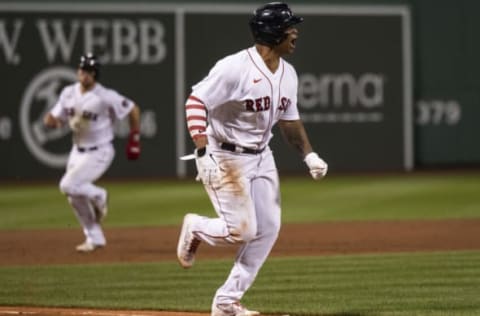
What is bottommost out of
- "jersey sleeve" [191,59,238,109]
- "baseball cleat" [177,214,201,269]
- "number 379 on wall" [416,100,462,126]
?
"number 379 on wall" [416,100,462,126]

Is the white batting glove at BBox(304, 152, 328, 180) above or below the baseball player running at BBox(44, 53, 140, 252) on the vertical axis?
above

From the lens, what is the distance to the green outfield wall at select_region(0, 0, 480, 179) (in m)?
20.2

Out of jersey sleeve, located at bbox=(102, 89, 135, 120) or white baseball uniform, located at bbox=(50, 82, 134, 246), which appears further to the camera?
jersey sleeve, located at bbox=(102, 89, 135, 120)

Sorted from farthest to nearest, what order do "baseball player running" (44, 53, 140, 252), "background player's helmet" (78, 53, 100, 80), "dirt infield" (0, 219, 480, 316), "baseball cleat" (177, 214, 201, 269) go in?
"baseball player running" (44, 53, 140, 252)
"background player's helmet" (78, 53, 100, 80)
"dirt infield" (0, 219, 480, 316)
"baseball cleat" (177, 214, 201, 269)

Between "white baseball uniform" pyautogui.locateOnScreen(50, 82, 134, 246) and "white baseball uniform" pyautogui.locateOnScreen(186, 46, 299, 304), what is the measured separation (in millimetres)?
4690

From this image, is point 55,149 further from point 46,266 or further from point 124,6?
point 46,266

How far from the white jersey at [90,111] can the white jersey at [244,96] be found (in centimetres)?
492

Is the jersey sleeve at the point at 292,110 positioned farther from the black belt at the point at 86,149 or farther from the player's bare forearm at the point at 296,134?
the black belt at the point at 86,149

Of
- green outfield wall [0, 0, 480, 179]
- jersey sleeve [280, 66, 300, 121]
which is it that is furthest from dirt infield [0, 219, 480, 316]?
green outfield wall [0, 0, 480, 179]

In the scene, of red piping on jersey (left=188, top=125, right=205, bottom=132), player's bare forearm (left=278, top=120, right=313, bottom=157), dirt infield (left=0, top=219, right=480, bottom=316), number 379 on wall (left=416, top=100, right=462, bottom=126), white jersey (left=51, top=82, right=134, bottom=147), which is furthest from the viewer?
number 379 on wall (left=416, top=100, right=462, bottom=126)

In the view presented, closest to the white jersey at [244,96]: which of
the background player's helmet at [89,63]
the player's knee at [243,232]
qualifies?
the player's knee at [243,232]

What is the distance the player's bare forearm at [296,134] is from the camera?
24.6 feet

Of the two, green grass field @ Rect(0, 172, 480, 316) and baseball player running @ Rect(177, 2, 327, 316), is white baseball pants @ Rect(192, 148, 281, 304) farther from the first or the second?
green grass field @ Rect(0, 172, 480, 316)

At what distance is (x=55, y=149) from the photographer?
792 inches
